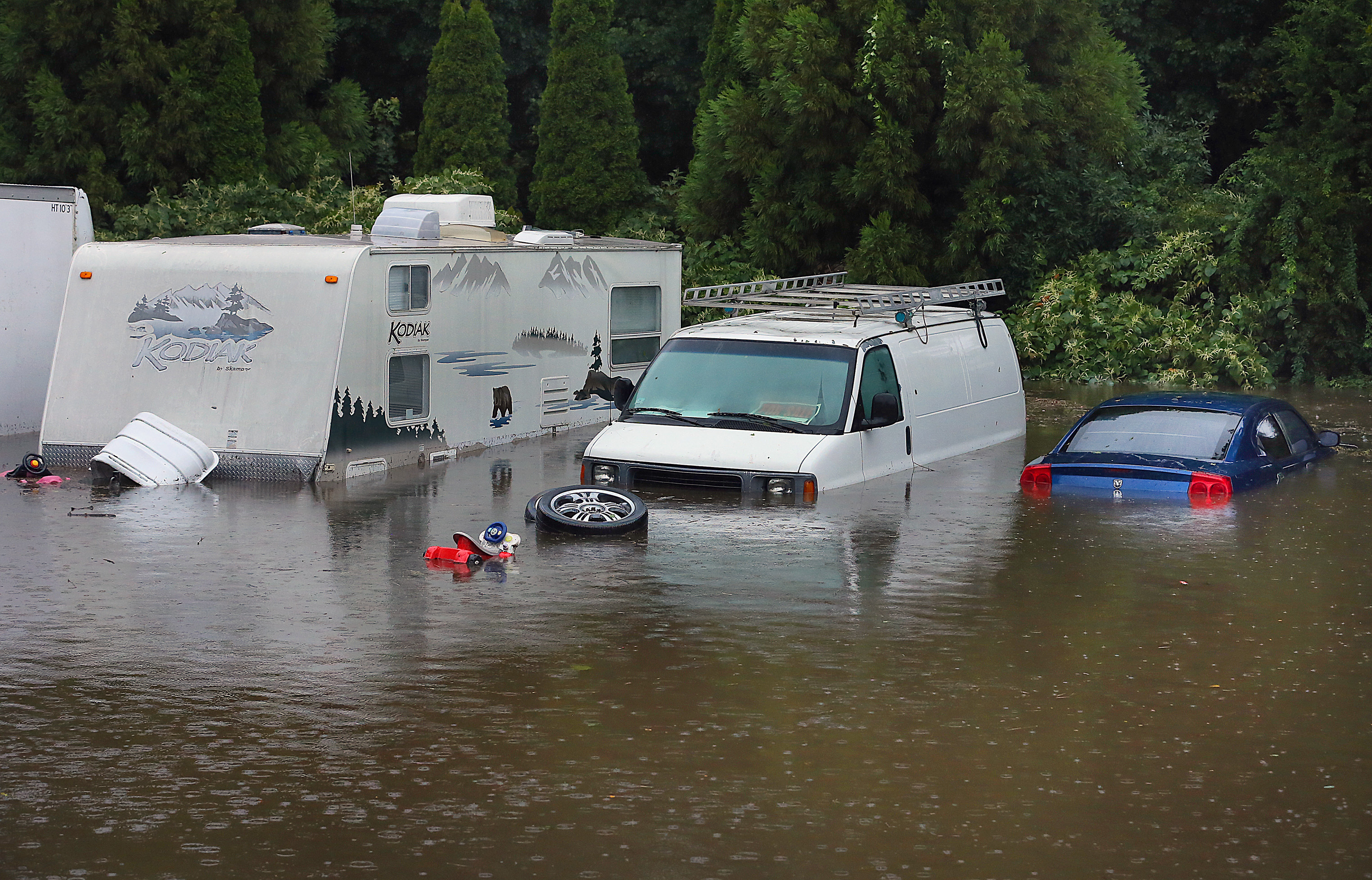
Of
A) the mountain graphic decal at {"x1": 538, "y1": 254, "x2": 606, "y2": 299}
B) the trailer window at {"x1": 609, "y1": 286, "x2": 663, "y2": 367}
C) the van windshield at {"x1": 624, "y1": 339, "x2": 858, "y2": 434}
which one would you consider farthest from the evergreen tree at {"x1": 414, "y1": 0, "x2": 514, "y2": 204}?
the van windshield at {"x1": 624, "y1": 339, "x2": 858, "y2": 434}

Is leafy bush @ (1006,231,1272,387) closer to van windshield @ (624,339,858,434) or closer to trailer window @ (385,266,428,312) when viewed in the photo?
van windshield @ (624,339,858,434)

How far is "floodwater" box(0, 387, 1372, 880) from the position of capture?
21.6 ft

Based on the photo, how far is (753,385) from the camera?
15.2 meters

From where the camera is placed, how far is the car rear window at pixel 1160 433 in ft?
A: 49.1

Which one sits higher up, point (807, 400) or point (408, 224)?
point (408, 224)

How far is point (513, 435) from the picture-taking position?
1967 centimetres

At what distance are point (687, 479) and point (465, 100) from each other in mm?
28547

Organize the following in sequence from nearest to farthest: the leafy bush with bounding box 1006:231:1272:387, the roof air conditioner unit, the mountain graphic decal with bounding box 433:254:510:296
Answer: the mountain graphic decal with bounding box 433:254:510:296 → the roof air conditioner unit → the leafy bush with bounding box 1006:231:1272:387

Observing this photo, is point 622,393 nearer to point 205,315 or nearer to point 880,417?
point 880,417

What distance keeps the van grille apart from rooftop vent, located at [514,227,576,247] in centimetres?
629

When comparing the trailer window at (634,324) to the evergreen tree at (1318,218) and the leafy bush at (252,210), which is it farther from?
the evergreen tree at (1318,218)

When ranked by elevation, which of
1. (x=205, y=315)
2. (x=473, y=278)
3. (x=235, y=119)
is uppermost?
(x=235, y=119)

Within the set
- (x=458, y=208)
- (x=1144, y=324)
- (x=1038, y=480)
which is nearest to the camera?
(x=1038, y=480)

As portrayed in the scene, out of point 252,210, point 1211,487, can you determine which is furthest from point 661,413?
point 252,210
